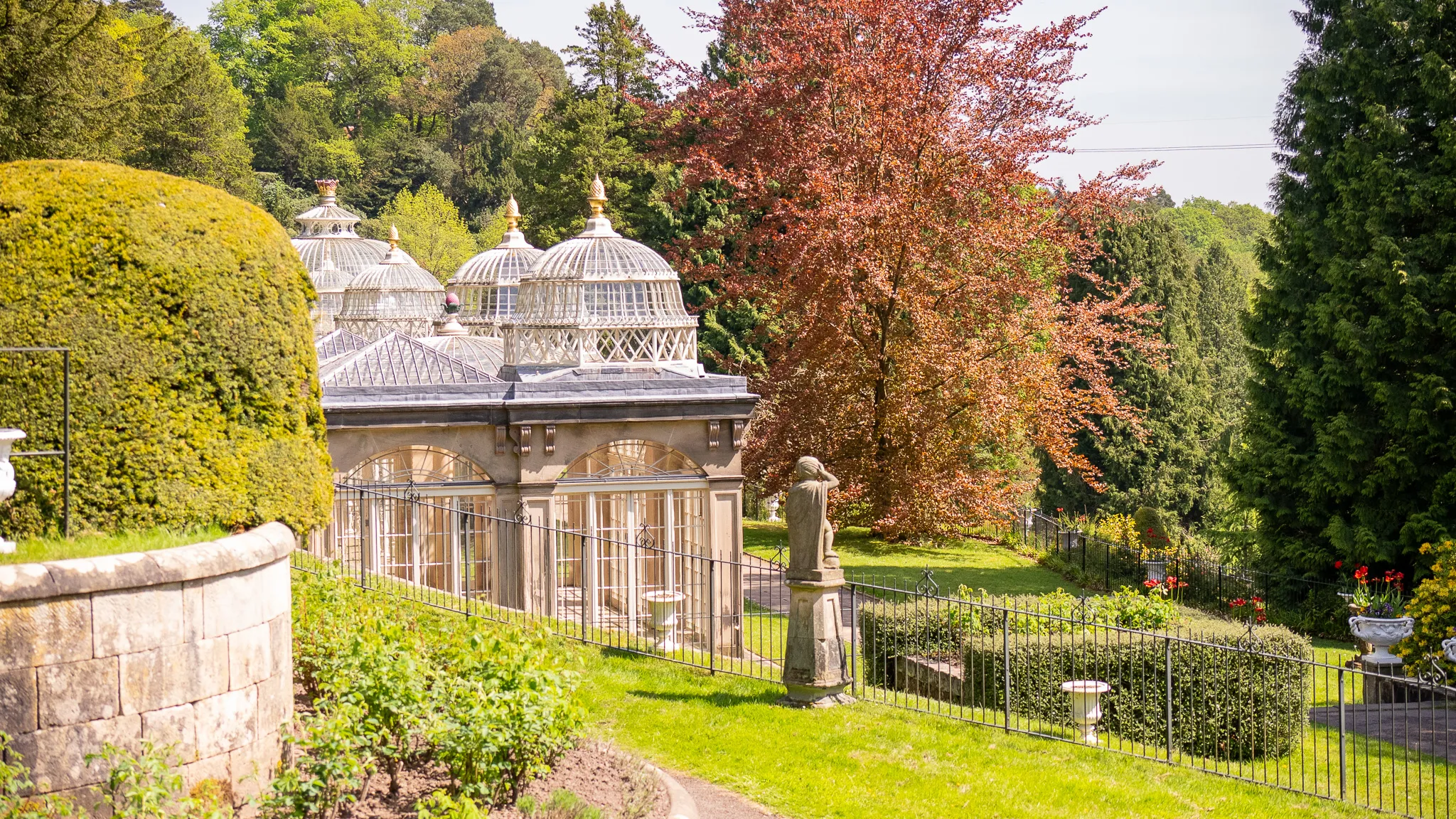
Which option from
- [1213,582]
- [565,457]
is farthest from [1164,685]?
[1213,582]

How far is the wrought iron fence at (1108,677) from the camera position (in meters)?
11.4

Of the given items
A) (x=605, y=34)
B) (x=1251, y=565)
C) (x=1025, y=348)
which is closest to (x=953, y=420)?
(x=1025, y=348)

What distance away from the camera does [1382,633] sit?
15844 millimetres

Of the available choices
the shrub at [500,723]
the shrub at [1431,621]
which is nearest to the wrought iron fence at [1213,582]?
the shrub at [1431,621]

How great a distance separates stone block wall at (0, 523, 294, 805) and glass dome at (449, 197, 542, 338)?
17.1 meters

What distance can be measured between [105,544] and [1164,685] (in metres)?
8.99

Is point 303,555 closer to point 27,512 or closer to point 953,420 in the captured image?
point 27,512

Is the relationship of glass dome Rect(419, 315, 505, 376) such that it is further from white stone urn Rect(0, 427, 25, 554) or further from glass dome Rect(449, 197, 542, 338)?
white stone urn Rect(0, 427, 25, 554)

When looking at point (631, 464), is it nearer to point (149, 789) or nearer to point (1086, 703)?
point (1086, 703)

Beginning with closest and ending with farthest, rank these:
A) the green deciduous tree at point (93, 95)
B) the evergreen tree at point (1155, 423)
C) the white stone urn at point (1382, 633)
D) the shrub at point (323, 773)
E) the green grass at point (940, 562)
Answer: the shrub at point (323, 773)
the white stone urn at point (1382, 633)
the green grass at point (940, 562)
the green deciduous tree at point (93, 95)
the evergreen tree at point (1155, 423)

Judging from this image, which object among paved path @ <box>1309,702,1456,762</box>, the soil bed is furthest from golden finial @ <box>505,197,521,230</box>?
the soil bed

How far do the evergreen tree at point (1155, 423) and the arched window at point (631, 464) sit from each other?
57.7ft

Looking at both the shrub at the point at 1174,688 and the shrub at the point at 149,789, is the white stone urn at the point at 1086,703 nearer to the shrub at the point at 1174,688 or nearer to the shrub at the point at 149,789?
the shrub at the point at 1174,688

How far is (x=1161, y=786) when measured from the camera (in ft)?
33.5
